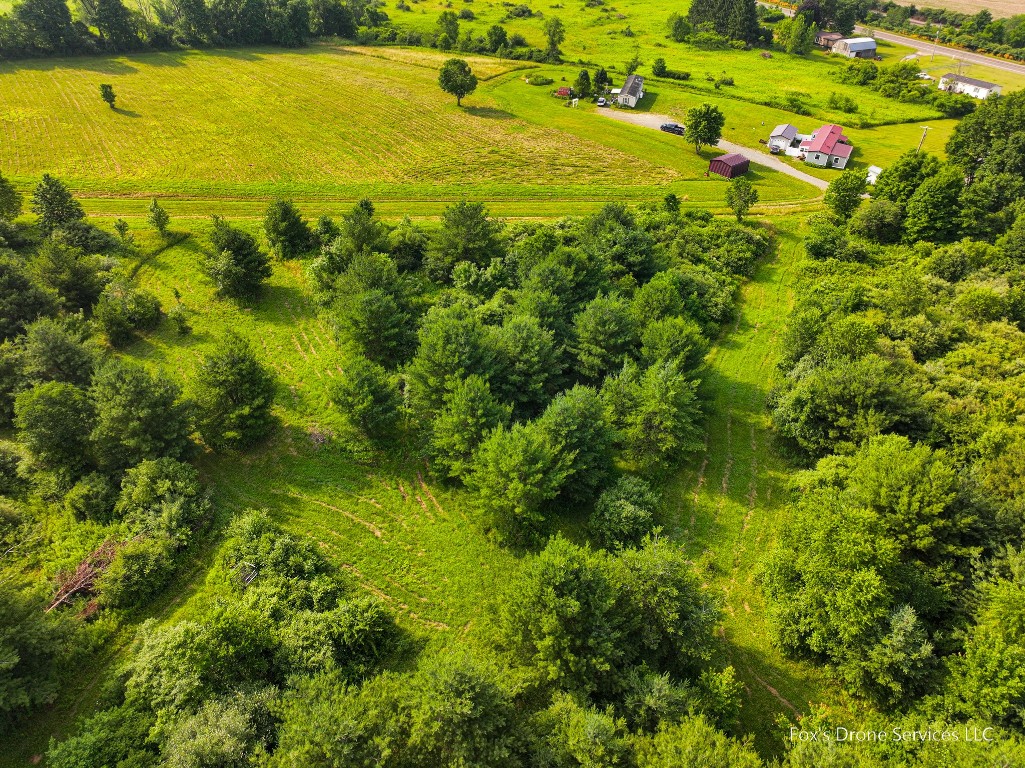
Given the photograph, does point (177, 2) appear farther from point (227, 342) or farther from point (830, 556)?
point (830, 556)

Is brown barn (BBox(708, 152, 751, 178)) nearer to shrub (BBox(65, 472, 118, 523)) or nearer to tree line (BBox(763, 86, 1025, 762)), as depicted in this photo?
tree line (BBox(763, 86, 1025, 762))

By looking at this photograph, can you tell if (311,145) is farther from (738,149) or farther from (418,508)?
(738,149)

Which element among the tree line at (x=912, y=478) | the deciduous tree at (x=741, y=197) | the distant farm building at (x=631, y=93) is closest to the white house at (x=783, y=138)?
the distant farm building at (x=631, y=93)

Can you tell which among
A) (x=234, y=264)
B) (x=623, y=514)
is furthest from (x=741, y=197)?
(x=234, y=264)

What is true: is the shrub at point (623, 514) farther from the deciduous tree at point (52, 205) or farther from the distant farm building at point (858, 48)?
the distant farm building at point (858, 48)


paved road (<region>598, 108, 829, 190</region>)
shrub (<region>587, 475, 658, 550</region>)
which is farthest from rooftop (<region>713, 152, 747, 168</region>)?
shrub (<region>587, 475, 658, 550</region>)

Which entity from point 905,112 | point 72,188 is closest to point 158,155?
point 72,188
